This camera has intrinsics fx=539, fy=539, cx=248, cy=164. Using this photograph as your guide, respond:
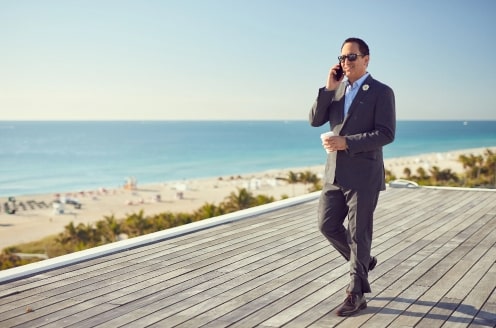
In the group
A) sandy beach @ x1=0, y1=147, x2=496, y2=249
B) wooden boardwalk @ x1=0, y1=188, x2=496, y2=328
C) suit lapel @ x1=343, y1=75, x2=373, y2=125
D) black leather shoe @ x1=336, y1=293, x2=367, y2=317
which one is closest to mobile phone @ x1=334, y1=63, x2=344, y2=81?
suit lapel @ x1=343, y1=75, x2=373, y2=125

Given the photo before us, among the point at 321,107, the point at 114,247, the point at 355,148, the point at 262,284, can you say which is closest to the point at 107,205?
the point at 114,247

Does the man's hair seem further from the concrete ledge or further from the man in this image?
the concrete ledge

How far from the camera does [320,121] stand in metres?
3.04

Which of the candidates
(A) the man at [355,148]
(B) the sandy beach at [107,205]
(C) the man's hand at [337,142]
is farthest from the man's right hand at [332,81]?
(B) the sandy beach at [107,205]

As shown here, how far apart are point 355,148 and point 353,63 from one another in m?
0.45

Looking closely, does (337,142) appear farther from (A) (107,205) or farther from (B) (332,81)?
(A) (107,205)

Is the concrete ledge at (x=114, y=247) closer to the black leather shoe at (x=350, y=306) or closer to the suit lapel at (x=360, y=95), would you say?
the black leather shoe at (x=350, y=306)

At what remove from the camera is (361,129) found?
9.41 feet

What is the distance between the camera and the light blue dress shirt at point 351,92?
2.89 meters

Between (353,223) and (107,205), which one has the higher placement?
(353,223)

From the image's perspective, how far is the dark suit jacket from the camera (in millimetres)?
2781

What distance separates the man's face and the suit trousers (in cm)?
60

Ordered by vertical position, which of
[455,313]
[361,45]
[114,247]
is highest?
[361,45]

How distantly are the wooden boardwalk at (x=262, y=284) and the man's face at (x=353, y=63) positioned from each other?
129 cm
